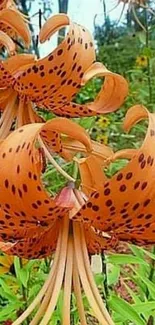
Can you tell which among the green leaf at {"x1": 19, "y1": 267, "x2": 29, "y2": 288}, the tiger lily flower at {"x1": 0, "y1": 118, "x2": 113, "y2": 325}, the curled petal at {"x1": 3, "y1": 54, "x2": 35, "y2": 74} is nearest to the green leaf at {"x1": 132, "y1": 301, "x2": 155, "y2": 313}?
the green leaf at {"x1": 19, "y1": 267, "x2": 29, "y2": 288}

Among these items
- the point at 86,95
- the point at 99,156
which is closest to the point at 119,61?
the point at 86,95

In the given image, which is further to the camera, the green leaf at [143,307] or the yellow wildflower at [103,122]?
the yellow wildflower at [103,122]

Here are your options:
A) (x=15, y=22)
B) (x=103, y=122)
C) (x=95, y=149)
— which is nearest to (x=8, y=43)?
(x=15, y=22)

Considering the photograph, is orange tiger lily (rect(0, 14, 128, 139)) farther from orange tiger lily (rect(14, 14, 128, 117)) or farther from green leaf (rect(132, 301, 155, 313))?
green leaf (rect(132, 301, 155, 313))

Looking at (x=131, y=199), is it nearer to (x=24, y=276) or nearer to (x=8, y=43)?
(x=8, y=43)

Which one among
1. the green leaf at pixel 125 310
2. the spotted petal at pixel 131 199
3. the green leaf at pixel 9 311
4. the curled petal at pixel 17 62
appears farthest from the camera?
the green leaf at pixel 9 311

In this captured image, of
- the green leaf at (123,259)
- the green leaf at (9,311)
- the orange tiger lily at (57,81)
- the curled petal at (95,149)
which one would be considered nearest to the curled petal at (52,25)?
the orange tiger lily at (57,81)

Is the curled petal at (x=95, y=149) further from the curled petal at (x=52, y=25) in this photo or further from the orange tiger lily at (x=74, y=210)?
the curled petal at (x=52, y=25)
